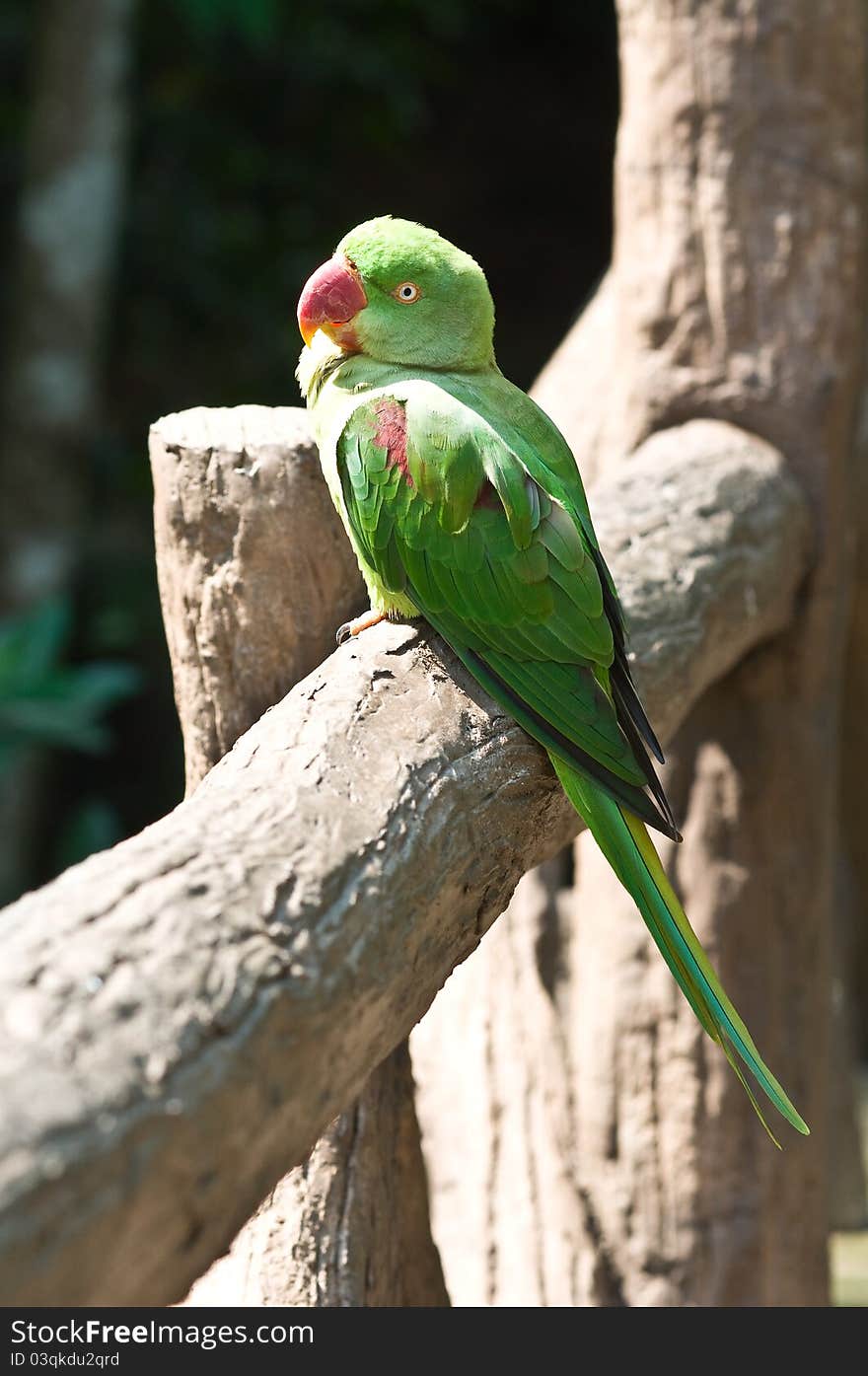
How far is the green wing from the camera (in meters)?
1.27

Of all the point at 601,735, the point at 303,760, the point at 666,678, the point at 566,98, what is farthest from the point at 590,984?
the point at 566,98

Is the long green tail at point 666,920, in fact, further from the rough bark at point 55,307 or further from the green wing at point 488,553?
the rough bark at point 55,307

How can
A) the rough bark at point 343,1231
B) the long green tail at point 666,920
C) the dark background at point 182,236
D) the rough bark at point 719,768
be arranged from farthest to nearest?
the dark background at point 182,236, the rough bark at point 719,768, the rough bark at point 343,1231, the long green tail at point 666,920

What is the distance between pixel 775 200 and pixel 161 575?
1.02 metres

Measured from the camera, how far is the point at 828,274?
1.95m

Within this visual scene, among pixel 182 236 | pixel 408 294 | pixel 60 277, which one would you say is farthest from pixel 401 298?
pixel 182 236

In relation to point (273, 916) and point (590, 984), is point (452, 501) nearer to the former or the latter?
point (273, 916)

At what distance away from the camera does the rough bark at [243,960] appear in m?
0.66

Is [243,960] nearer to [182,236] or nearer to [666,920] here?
[666,920]

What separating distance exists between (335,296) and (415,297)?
77 millimetres

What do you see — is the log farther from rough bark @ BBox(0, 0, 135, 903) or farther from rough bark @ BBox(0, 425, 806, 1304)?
rough bark @ BBox(0, 0, 135, 903)

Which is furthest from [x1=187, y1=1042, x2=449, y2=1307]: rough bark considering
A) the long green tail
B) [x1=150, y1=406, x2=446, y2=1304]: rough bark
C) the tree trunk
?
the tree trunk

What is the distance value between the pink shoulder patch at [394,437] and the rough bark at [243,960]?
16cm

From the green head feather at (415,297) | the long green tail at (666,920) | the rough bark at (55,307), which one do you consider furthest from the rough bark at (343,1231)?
the rough bark at (55,307)
